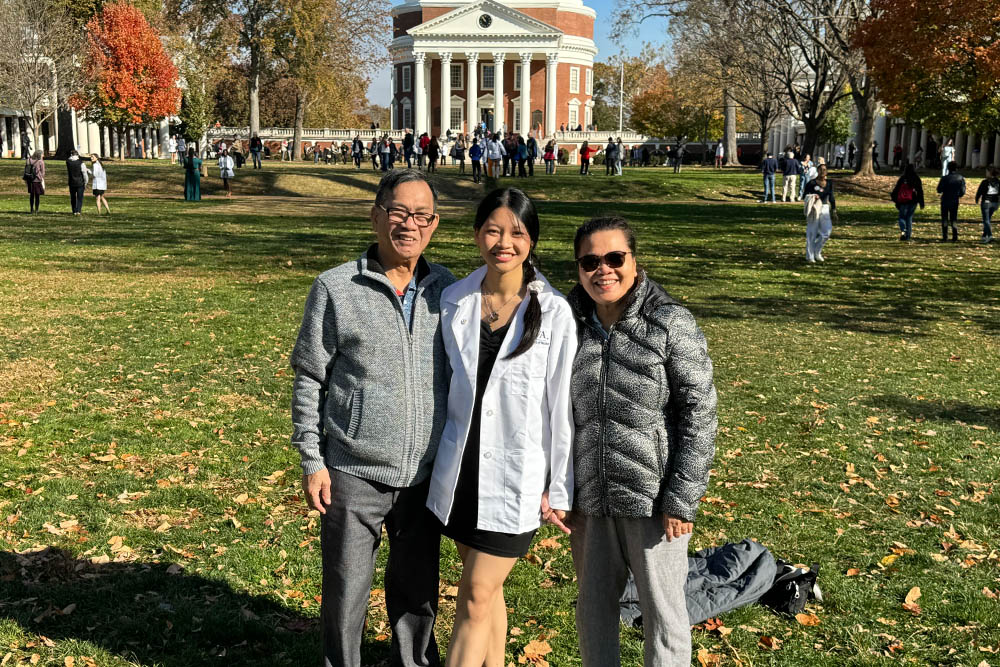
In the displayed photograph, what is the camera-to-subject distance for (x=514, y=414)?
3338 millimetres

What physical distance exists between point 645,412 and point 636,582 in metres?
0.64

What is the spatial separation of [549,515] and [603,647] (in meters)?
0.57

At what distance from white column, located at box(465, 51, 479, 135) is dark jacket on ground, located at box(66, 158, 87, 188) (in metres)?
64.3

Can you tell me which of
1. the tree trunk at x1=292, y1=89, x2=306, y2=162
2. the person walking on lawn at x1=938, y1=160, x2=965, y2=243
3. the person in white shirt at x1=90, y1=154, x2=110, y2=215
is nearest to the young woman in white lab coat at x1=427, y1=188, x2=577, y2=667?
the person walking on lawn at x1=938, y1=160, x2=965, y2=243

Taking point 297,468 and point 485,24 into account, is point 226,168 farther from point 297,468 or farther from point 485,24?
point 485,24

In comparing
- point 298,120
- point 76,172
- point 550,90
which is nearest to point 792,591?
point 76,172

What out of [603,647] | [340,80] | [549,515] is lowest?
[603,647]

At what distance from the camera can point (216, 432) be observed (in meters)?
8.01

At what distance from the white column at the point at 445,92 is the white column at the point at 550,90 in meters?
9.23

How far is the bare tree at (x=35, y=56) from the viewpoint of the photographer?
45.8 m

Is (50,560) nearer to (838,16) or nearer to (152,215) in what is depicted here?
(152,215)

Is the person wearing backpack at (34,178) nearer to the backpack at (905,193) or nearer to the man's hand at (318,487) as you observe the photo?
the backpack at (905,193)

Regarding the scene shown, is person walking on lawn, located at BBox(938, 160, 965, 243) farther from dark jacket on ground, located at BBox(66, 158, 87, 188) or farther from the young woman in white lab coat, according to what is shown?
the young woman in white lab coat

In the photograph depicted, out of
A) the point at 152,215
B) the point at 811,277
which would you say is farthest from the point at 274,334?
the point at 152,215
